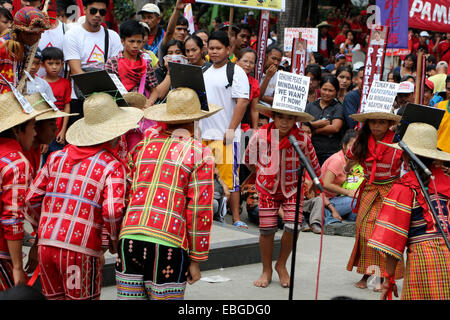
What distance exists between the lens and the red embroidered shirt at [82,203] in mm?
3717

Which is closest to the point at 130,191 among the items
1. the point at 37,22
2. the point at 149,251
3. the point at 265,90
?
the point at 149,251

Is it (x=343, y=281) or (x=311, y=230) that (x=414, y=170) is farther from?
(x=311, y=230)

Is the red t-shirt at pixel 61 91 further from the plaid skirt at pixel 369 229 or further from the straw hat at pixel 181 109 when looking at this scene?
the plaid skirt at pixel 369 229

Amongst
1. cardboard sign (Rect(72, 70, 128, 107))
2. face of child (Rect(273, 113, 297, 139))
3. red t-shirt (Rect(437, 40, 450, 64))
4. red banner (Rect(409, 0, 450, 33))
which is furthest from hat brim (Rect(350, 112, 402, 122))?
red t-shirt (Rect(437, 40, 450, 64))

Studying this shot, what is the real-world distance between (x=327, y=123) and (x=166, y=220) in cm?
564

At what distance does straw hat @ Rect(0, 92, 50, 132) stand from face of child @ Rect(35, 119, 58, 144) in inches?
7.2

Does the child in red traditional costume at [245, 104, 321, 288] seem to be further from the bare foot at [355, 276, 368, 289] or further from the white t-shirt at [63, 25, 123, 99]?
the white t-shirt at [63, 25, 123, 99]

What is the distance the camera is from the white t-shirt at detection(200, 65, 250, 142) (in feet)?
24.2

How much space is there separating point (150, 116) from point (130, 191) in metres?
0.51

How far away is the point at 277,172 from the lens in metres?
5.84

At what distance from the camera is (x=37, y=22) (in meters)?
5.58

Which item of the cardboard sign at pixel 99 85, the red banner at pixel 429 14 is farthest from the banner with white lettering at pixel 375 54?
the cardboard sign at pixel 99 85

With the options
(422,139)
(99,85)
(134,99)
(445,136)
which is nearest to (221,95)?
(134,99)

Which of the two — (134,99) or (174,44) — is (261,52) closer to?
(174,44)
